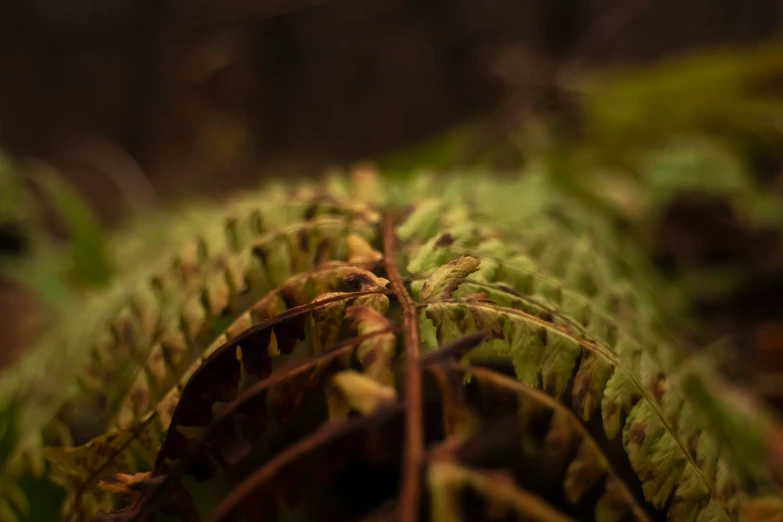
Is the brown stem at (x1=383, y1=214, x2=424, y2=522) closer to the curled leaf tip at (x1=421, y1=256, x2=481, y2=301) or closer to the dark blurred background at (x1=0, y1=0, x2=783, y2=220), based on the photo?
the curled leaf tip at (x1=421, y1=256, x2=481, y2=301)

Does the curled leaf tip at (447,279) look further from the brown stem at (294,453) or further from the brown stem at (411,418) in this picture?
the brown stem at (294,453)

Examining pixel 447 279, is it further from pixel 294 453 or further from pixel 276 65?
pixel 276 65

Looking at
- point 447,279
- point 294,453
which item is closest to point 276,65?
point 447,279

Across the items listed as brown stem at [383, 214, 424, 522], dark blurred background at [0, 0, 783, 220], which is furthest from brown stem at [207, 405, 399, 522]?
dark blurred background at [0, 0, 783, 220]

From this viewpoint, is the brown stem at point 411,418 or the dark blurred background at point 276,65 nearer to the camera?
the brown stem at point 411,418

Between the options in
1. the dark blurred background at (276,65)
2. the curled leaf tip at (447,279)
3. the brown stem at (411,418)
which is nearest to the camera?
the brown stem at (411,418)

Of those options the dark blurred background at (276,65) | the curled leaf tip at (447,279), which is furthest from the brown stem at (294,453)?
the dark blurred background at (276,65)

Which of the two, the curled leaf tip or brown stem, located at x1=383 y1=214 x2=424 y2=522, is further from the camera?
the curled leaf tip

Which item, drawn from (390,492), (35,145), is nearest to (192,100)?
(35,145)
